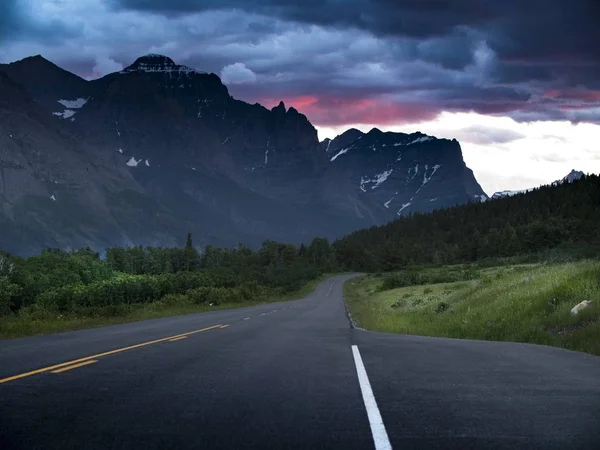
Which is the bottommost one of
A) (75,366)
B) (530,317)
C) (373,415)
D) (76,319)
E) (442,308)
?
(442,308)

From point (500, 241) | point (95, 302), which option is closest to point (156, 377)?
point (95, 302)

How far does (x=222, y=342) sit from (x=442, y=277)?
227 feet

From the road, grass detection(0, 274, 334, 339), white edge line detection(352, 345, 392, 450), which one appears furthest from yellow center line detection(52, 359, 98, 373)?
grass detection(0, 274, 334, 339)

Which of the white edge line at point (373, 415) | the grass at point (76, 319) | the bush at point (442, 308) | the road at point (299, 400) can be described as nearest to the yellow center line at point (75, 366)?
the road at point (299, 400)

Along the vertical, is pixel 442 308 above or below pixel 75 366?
below

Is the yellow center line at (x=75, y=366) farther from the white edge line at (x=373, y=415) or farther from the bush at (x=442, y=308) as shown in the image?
the bush at (x=442, y=308)

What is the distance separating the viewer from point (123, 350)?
1522cm

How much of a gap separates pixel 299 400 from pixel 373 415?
4.14 ft

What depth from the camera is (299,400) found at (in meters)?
8.70

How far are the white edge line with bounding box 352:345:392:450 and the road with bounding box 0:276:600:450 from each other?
0.6 inches

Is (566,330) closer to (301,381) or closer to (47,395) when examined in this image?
(301,381)

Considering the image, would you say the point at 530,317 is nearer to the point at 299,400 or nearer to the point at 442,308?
the point at 442,308

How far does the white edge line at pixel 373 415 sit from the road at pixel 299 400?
0.05 feet

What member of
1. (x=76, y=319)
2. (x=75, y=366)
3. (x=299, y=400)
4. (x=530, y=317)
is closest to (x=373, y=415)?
(x=299, y=400)
